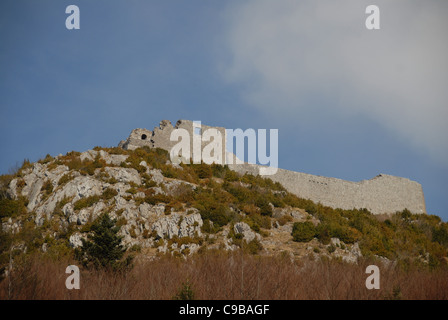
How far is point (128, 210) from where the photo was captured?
22.7 meters

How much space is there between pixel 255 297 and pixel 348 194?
96.4 ft

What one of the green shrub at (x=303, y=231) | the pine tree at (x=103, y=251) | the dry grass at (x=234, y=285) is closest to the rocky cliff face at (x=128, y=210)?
the green shrub at (x=303, y=231)

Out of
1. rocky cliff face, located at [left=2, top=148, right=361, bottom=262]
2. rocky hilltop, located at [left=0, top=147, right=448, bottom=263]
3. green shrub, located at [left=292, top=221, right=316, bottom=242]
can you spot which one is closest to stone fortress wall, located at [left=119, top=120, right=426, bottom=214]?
rocky hilltop, located at [left=0, top=147, right=448, bottom=263]

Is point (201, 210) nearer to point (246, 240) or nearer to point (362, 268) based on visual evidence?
point (246, 240)

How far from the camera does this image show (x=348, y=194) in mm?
36156

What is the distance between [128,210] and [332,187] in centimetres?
2243

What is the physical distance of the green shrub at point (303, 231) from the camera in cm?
2247

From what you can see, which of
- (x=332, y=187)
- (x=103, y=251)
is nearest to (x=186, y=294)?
(x=103, y=251)

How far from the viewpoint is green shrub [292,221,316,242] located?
22.5 metres

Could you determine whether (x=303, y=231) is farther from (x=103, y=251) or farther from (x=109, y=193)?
(x=109, y=193)

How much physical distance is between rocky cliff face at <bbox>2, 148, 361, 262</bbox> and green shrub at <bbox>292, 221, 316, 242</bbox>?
20.7 inches

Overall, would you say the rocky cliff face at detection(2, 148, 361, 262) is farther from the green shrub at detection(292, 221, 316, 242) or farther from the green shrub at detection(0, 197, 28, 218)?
the green shrub at detection(292, 221, 316, 242)
